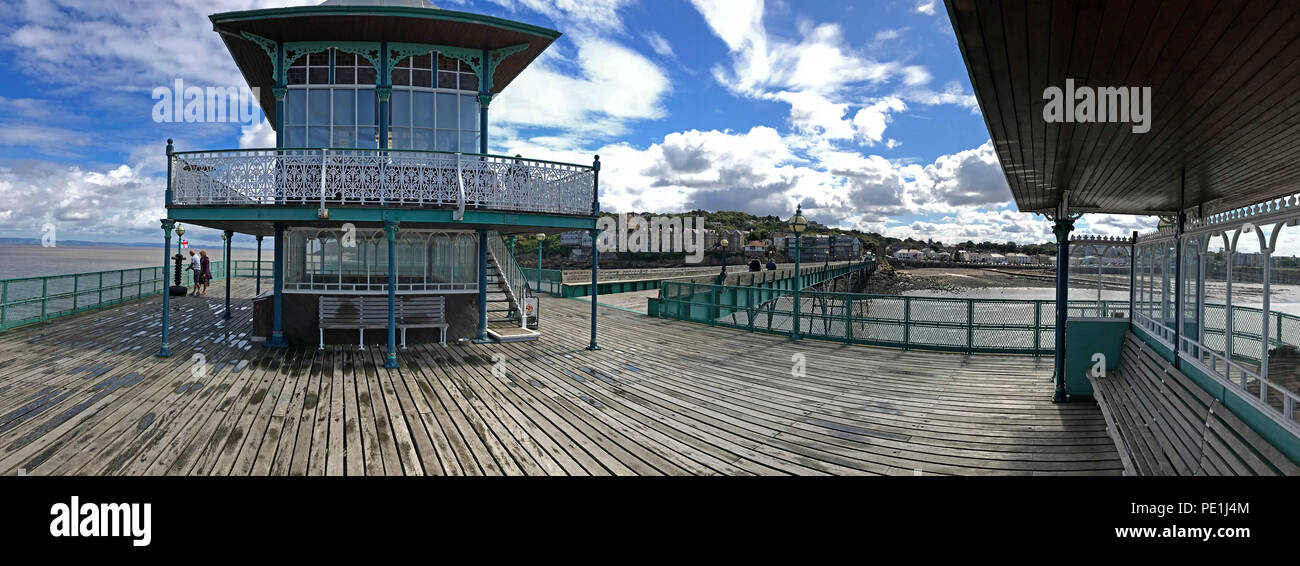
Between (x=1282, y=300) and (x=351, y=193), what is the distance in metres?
11.5

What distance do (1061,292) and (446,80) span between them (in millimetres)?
11725

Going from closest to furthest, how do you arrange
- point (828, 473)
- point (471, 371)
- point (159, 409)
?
point (828, 473)
point (159, 409)
point (471, 371)

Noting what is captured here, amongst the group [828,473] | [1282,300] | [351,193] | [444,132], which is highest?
[444,132]

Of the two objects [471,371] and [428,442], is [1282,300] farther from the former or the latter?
[471,371]

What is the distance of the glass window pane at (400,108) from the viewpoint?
1203 cm

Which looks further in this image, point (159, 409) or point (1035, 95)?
point (159, 409)

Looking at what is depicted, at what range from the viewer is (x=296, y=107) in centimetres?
1195

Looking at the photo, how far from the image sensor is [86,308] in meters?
16.0

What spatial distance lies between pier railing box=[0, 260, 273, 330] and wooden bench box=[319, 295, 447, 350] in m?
2.58

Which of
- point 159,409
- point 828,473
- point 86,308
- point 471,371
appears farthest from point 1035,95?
point 86,308

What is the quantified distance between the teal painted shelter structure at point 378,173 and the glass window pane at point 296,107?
0.03m

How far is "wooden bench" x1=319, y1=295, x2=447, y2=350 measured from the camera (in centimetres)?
1104

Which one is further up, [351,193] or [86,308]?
[351,193]

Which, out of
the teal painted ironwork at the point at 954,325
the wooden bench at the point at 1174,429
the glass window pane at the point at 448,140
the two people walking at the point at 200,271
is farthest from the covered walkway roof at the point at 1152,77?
the two people walking at the point at 200,271
